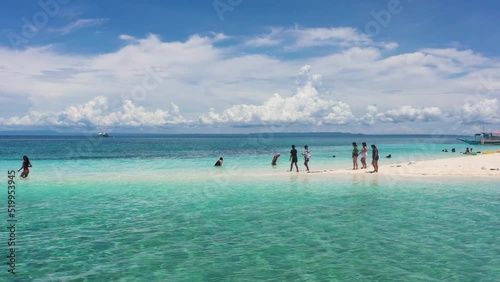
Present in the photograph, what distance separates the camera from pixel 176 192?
24.9m

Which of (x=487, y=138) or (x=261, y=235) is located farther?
(x=487, y=138)

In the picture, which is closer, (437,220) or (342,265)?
(342,265)

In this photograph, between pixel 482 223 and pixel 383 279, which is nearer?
pixel 383 279

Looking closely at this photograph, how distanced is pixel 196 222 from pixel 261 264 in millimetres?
5739

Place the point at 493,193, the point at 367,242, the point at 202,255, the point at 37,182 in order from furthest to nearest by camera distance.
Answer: the point at 37,182
the point at 493,193
the point at 367,242
the point at 202,255

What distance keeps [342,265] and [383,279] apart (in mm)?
1258

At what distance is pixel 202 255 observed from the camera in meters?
11.4

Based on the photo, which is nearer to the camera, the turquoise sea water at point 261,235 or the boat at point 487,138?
the turquoise sea water at point 261,235

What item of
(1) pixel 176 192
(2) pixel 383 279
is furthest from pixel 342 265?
(1) pixel 176 192

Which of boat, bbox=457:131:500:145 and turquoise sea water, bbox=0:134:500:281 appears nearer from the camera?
turquoise sea water, bbox=0:134:500:281

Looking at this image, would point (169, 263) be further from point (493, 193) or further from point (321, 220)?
point (493, 193)

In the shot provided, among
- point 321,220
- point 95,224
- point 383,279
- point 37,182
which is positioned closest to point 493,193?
point 321,220

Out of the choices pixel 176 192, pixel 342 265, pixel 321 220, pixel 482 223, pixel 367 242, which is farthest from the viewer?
pixel 176 192

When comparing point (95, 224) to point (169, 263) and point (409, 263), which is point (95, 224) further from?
point (409, 263)
